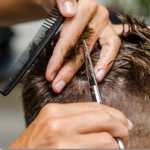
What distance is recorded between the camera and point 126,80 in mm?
662

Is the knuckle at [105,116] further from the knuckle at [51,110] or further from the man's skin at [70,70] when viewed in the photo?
the knuckle at [51,110]

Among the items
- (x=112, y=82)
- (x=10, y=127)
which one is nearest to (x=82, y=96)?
(x=112, y=82)

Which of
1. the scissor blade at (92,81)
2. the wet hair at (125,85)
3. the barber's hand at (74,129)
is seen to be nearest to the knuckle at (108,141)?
the barber's hand at (74,129)

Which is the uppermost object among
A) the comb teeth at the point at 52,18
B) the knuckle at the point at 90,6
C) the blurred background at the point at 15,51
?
the comb teeth at the point at 52,18

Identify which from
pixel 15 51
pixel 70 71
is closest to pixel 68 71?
pixel 70 71

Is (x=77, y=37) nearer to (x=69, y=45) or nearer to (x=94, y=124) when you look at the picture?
(x=69, y=45)

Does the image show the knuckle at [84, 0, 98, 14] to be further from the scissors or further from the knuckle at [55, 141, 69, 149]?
the knuckle at [55, 141, 69, 149]

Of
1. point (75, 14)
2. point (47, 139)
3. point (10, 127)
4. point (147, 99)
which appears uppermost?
point (75, 14)

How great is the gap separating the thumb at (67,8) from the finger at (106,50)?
0.17 m

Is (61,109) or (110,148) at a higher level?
(61,109)

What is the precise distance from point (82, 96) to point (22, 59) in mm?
263

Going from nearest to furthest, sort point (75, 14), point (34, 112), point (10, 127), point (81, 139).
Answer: point (81, 139), point (75, 14), point (34, 112), point (10, 127)

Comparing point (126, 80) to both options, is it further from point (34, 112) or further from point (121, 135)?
point (34, 112)

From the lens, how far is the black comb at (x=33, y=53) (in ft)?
1.99
